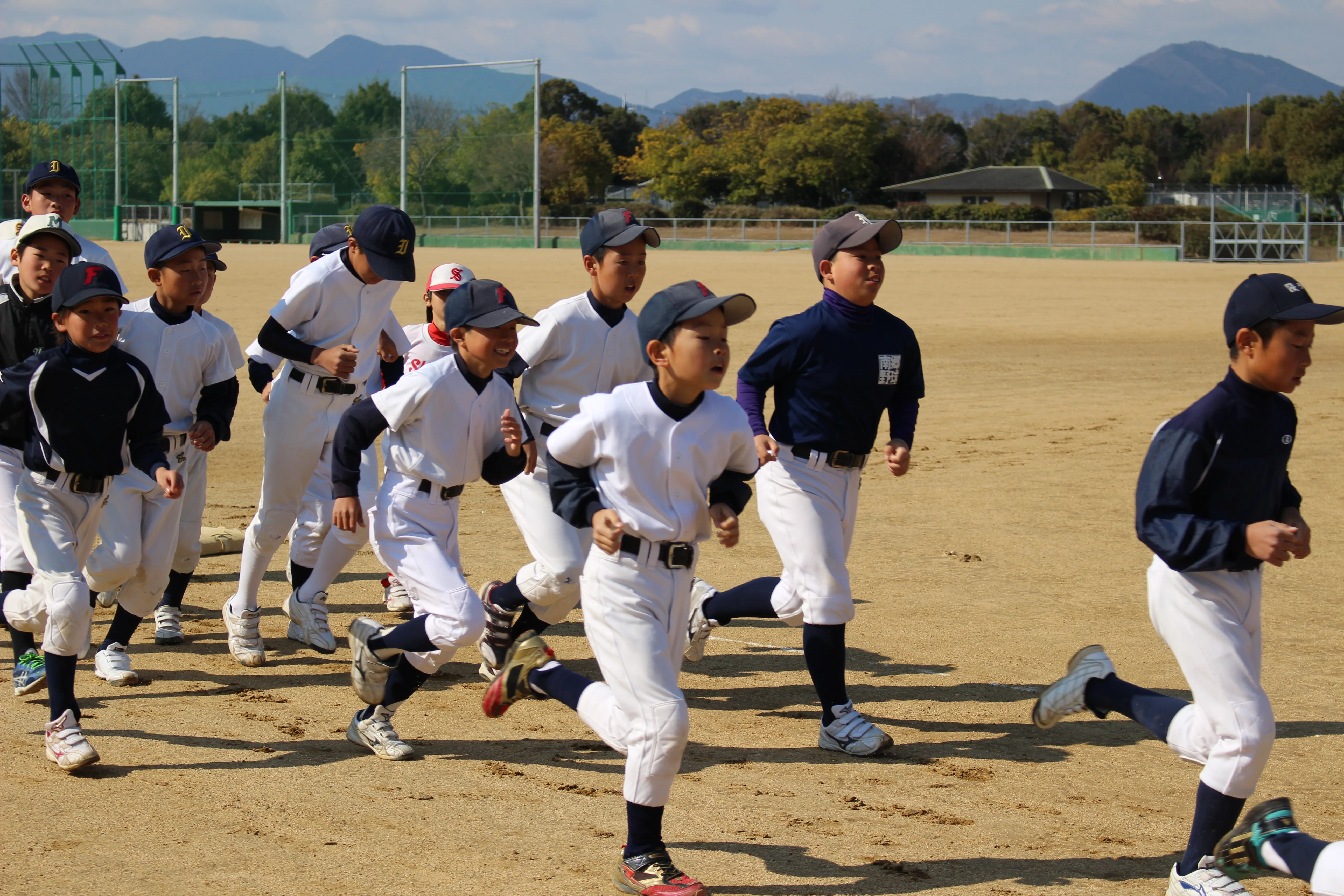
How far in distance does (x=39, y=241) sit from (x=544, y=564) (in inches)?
101

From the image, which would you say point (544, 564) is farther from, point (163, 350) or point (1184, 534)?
point (1184, 534)

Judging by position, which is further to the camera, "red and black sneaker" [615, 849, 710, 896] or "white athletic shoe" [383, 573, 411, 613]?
"white athletic shoe" [383, 573, 411, 613]

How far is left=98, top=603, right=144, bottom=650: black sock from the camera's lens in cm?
560

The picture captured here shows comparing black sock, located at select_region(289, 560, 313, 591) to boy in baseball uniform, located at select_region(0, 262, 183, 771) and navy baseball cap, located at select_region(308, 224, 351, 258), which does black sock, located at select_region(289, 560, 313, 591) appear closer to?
boy in baseball uniform, located at select_region(0, 262, 183, 771)

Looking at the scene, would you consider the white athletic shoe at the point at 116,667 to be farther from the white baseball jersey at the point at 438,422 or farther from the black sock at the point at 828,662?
the black sock at the point at 828,662

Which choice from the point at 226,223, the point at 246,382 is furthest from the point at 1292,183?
the point at 246,382

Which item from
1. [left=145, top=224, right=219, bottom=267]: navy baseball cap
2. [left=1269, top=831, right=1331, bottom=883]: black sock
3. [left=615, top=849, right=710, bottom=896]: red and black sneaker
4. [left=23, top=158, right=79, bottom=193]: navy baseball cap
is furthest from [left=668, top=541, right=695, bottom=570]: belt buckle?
[left=23, top=158, right=79, bottom=193]: navy baseball cap

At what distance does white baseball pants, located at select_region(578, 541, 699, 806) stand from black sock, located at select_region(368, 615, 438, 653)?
0.89 meters

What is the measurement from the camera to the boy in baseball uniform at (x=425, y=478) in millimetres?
4508

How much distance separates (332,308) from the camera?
5.96 m

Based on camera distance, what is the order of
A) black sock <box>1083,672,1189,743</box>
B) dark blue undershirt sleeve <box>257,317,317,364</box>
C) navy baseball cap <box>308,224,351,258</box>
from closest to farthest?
black sock <box>1083,672,1189,743</box> → dark blue undershirt sleeve <box>257,317,317,364</box> → navy baseball cap <box>308,224,351,258</box>

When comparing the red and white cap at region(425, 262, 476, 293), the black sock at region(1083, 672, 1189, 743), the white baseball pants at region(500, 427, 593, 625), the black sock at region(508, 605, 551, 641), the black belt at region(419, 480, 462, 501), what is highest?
the red and white cap at region(425, 262, 476, 293)

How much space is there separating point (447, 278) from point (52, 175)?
2218mm

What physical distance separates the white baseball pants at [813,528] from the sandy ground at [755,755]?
0.59m
